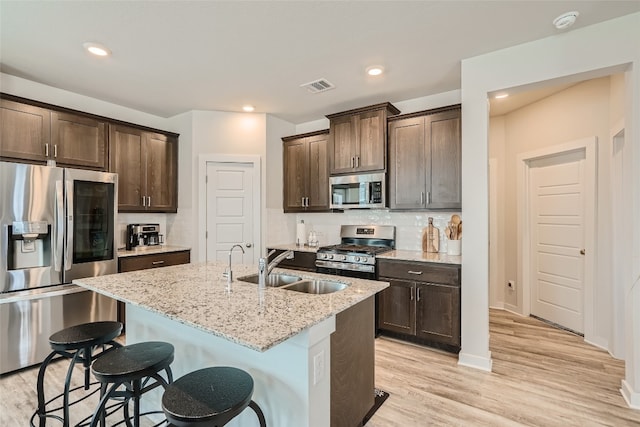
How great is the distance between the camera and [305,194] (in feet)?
14.5

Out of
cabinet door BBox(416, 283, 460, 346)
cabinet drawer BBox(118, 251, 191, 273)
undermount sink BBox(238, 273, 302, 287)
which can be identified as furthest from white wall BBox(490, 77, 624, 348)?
cabinet drawer BBox(118, 251, 191, 273)

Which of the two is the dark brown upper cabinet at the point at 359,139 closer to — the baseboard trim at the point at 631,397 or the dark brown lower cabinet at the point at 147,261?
the dark brown lower cabinet at the point at 147,261

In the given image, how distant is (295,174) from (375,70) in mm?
1957

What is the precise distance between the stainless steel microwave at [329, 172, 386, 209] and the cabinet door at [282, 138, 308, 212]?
0.61m

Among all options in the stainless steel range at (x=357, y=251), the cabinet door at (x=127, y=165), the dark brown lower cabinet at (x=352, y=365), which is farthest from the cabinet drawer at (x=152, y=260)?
the dark brown lower cabinet at (x=352, y=365)

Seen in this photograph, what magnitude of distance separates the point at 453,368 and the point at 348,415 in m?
1.41

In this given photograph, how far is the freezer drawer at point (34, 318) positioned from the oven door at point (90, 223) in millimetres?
194

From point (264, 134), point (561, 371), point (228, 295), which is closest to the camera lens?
point (228, 295)

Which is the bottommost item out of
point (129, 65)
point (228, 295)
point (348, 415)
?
point (348, 415)

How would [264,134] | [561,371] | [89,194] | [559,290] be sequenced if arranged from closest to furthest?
1. [561,371]
2. [89,194]
3. [559,290]
4. [264,134]

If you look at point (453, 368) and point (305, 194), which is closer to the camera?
point (453, 368)

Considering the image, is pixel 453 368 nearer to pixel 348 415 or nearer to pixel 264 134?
pixel 348 415

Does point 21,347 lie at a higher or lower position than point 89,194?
lower

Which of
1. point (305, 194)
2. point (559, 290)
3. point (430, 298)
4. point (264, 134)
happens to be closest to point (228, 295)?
point (430, 298)
